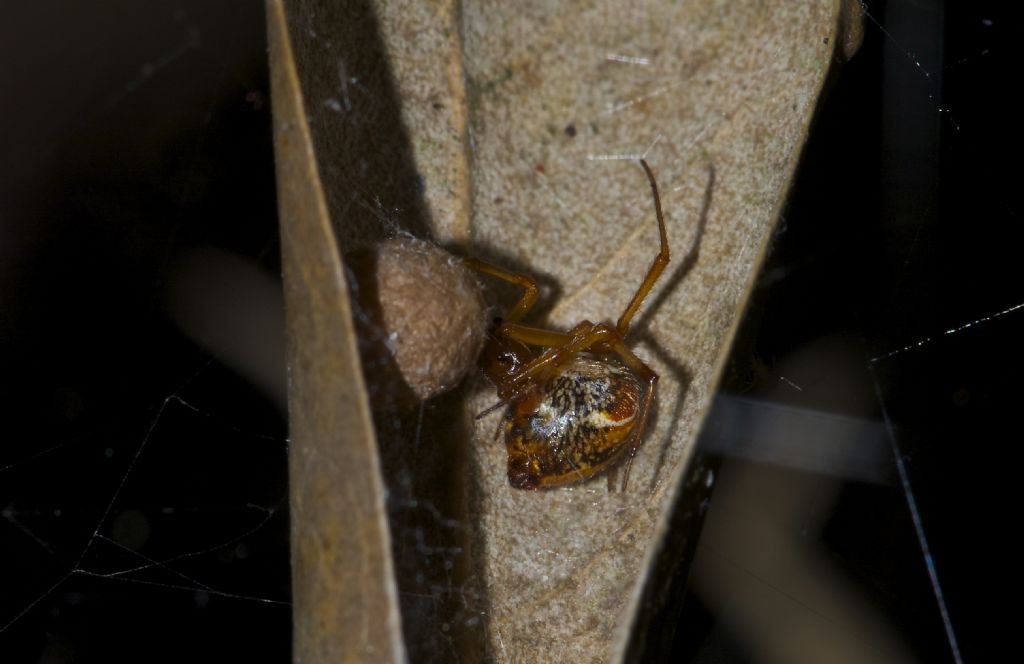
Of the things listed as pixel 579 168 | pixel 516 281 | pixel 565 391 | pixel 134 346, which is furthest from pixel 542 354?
pixel 134 346

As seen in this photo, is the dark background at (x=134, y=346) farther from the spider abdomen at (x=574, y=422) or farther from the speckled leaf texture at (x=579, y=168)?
the speckled leaf texture at (x=579, y=168)

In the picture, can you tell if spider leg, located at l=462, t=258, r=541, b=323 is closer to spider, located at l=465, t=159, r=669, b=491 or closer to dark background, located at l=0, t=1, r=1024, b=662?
spider, located at l=465, t=159, r=669, b=491

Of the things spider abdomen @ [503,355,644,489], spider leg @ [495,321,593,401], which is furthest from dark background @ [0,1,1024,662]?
spider leg @ [495,321,593,401]

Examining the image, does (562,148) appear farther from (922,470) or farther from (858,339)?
(922,470)

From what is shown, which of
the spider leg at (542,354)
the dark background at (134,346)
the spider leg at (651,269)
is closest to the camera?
the spider leg at (651,269)

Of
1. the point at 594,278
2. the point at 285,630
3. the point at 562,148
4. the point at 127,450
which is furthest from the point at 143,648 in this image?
the point at 562,148

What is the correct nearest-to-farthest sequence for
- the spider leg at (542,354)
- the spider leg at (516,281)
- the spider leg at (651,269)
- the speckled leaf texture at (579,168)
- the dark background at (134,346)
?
the speckled leaf texture at (579,168)
the spider leg at (651,269)
the spider leg at (516,281)
the spider leg at (542,354)
the dark background at (134,346)

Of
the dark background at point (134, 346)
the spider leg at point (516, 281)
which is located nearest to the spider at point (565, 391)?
the spider leg at point (516, 281)
